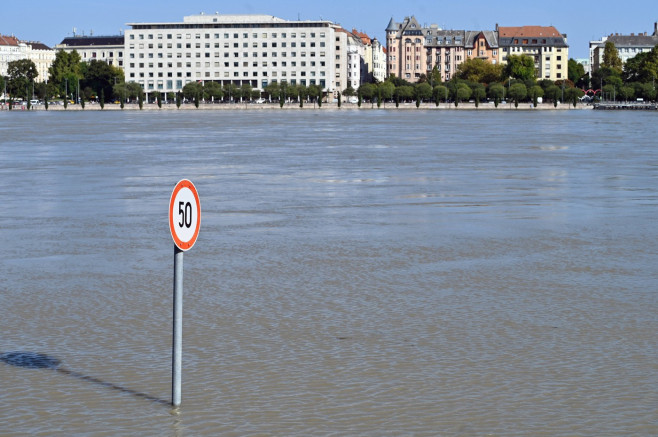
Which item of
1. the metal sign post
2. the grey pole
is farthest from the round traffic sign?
the grey pole

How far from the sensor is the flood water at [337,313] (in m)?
7.69

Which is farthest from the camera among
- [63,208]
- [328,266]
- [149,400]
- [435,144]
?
[435,144]

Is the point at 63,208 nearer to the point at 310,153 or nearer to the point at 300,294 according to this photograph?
the point at 300,294

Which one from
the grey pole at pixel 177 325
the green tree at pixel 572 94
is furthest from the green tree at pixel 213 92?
the grey pole at pixel 177 325

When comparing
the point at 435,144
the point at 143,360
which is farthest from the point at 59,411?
the point at 435,144

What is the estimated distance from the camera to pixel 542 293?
39.3 ft

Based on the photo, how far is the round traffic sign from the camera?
7031 mm

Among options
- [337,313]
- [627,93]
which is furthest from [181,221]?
[627,93]

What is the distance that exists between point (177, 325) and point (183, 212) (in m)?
0.82

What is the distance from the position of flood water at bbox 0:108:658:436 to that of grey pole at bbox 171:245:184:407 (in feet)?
0.51

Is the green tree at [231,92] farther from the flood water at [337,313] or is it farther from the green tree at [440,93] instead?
the flood water at [337,313]

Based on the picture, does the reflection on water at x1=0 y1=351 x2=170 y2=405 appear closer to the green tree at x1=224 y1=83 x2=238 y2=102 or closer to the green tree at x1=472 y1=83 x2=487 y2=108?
the green tree at x1=472 y1=83 x2=487 y2=108

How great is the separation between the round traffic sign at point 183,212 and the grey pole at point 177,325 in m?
0.13

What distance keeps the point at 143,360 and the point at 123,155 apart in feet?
99.5
